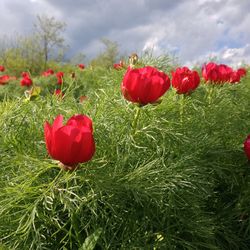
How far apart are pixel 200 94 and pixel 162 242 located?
52.3 inches

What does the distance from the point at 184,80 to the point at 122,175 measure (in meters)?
0.78

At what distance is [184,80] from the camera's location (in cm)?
230

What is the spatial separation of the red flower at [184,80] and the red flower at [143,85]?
0.49 m

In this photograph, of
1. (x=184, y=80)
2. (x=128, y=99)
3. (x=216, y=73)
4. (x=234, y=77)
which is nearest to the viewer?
(x=128, y=99)

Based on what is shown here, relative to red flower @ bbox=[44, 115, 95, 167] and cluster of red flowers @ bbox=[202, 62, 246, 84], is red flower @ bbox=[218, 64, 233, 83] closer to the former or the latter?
cluster of red flowers @ bbox=[202, 62, 246, 84]

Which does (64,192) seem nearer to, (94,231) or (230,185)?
(94,231)

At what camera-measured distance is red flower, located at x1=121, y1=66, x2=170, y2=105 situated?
5.87 feet

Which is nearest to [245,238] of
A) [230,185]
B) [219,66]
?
A: [230,185]

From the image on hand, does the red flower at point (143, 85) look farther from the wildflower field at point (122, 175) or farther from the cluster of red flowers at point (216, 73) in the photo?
the cluster of red flowers at point (216, 73)

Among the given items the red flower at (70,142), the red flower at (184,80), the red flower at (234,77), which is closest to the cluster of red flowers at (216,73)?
the red flower at (234,77)

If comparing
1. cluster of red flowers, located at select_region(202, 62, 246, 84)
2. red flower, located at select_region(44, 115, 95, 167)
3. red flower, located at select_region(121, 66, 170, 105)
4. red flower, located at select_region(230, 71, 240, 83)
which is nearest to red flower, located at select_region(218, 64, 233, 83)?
cluster of red flowers, located at select_region(202, 62, 246, 84)

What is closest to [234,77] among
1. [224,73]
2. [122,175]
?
[224,73]

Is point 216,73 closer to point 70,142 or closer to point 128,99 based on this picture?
point 128,99

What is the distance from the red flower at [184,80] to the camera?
7.55ft
